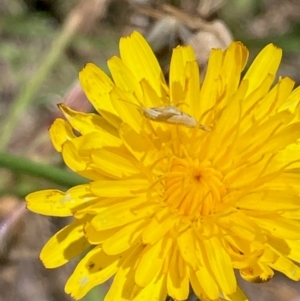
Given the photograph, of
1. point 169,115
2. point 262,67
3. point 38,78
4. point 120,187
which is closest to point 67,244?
point 120,187

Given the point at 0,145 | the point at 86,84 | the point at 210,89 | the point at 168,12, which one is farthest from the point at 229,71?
the point at 0,145

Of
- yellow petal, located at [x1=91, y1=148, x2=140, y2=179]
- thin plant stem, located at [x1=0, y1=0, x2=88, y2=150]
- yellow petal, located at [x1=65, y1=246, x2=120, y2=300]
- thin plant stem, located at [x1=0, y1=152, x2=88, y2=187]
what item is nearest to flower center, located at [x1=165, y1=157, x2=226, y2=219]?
yellow petal, located at [x1=91, y1=148, x2=140, y2=179]

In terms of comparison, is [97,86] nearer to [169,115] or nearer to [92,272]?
[169,115]

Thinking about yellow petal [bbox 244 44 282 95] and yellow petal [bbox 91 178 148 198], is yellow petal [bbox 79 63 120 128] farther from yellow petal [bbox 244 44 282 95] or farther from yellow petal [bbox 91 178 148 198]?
yellow petal [bbox 244 44 282 95]

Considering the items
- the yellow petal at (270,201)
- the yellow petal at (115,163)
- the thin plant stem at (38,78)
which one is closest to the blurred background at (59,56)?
the thin plant stem at (38,78)

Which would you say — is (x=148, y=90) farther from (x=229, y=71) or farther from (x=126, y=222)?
(x=126, y=222)
